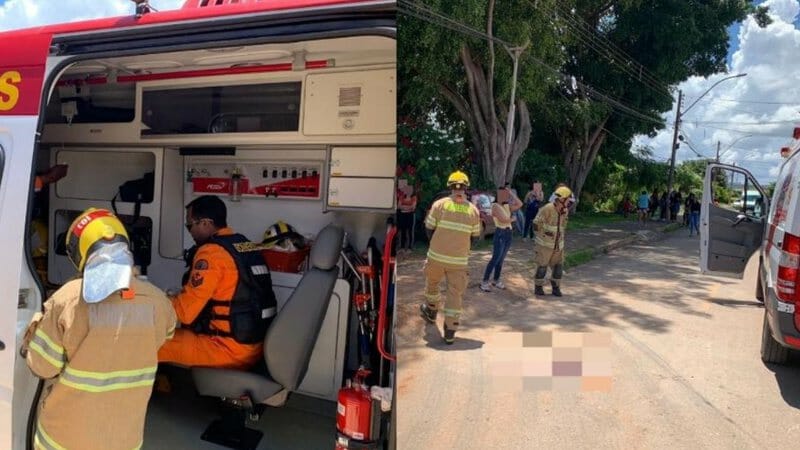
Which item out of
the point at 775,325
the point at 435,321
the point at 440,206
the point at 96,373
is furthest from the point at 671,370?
the point at 96,373

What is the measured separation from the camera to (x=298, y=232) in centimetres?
360

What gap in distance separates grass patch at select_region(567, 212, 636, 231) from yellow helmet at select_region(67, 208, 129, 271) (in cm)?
162

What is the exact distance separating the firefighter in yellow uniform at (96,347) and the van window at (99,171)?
5.46 feet

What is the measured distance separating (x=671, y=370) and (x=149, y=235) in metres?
3.41

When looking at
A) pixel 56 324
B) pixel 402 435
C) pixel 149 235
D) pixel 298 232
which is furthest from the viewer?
pixel 149 235

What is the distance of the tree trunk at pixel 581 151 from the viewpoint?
135 centimetres

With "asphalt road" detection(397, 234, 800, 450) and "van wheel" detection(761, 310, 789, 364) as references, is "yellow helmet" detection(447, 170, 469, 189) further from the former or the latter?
"van wheel" detection(761, 310, 789, 364)

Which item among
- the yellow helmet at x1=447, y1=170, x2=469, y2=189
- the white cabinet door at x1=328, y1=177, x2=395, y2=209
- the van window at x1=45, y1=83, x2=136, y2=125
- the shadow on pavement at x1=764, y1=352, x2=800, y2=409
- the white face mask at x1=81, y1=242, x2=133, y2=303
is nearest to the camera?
the yellow helmet at x1=447, y1=170, x2=469, y2=189

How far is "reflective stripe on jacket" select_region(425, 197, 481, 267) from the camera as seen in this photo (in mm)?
1104

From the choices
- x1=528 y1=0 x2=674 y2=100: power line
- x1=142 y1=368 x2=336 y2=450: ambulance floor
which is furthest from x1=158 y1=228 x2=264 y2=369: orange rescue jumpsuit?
x1=528 y1=0 x2=674 y2=100: power line

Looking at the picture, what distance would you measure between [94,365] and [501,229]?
1640 millimetres

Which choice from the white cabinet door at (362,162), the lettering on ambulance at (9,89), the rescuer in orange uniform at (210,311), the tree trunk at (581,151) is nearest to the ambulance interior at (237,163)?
the white cabinet door at (362,162)

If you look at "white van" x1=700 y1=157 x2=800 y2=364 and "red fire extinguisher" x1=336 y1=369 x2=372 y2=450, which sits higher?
"white van" x1=700 y1=157 x2=800 y2=364

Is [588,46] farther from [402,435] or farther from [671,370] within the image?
[402,435]
